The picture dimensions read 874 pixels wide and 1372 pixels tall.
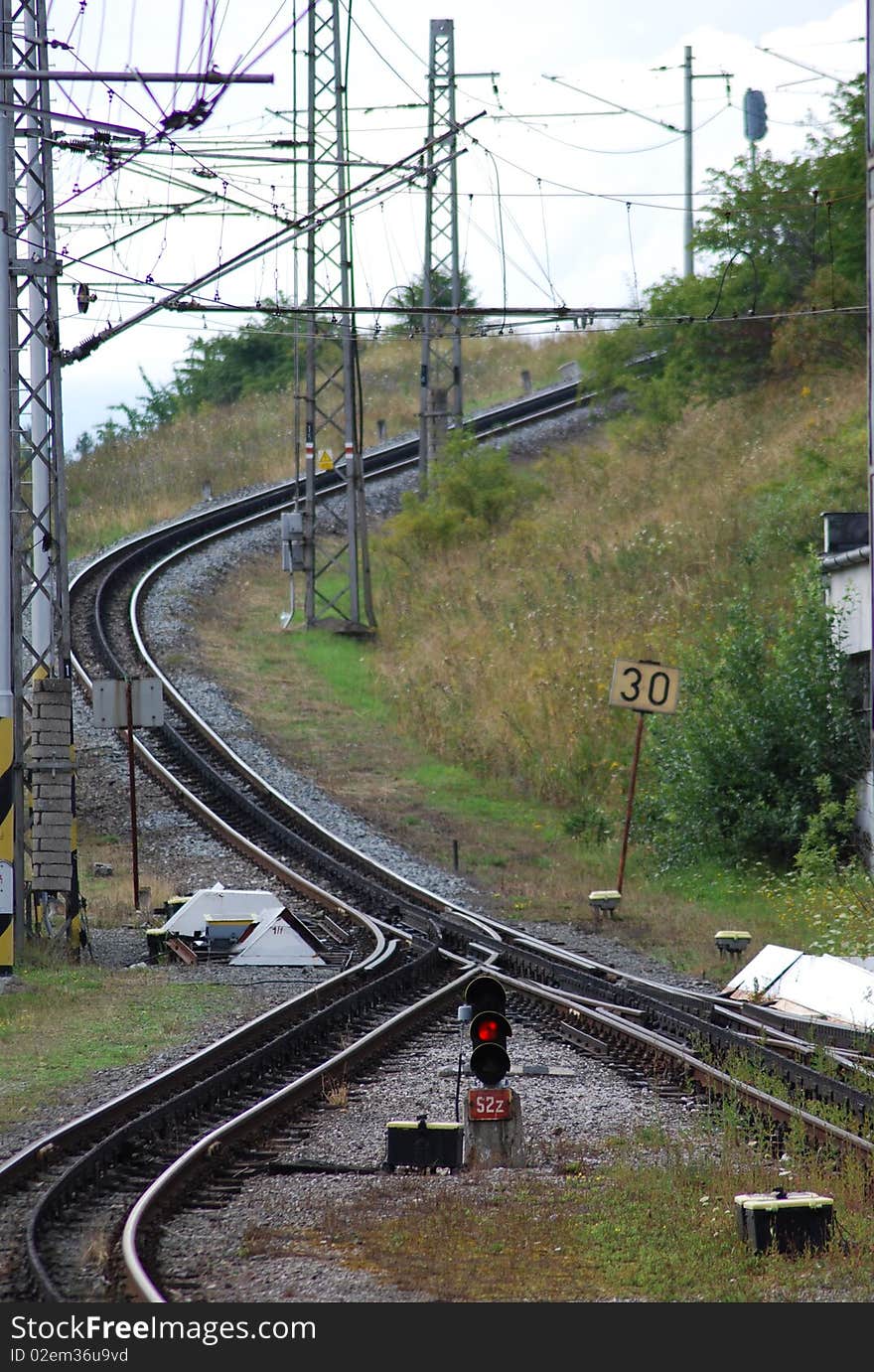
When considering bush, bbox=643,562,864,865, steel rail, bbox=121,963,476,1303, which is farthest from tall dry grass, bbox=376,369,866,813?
steel rail, bbox=121,963,476,1303

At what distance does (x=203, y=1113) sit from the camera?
1036 centimetres

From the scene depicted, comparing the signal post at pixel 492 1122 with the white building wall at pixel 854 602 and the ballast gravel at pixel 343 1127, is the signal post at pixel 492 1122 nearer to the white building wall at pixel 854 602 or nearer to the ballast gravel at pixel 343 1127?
the ballast gravel at pixel 343 1127

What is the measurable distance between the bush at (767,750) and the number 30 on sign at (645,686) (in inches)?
57.2

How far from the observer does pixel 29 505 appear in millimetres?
17938

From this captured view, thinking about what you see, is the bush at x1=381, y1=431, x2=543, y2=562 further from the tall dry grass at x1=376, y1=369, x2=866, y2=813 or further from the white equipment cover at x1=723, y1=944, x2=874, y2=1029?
the white equipment cover at x1=723, y1=944, x2=874, y2=1029

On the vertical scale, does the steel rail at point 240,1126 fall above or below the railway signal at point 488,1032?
below

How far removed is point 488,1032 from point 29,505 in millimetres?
10343

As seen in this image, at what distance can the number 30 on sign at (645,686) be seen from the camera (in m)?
21.4

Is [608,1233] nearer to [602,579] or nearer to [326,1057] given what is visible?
[326,1057]

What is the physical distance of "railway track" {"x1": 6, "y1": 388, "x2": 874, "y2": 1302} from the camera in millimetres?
7727

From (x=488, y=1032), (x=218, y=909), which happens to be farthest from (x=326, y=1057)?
(x=218, y=909)

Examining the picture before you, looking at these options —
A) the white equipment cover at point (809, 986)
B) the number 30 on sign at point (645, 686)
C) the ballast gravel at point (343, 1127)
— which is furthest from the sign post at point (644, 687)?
the white equipment cover at point (809, 986)

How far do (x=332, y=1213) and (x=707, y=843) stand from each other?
1513 cm

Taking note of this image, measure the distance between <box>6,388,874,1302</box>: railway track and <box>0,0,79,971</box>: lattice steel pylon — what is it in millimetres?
3050
